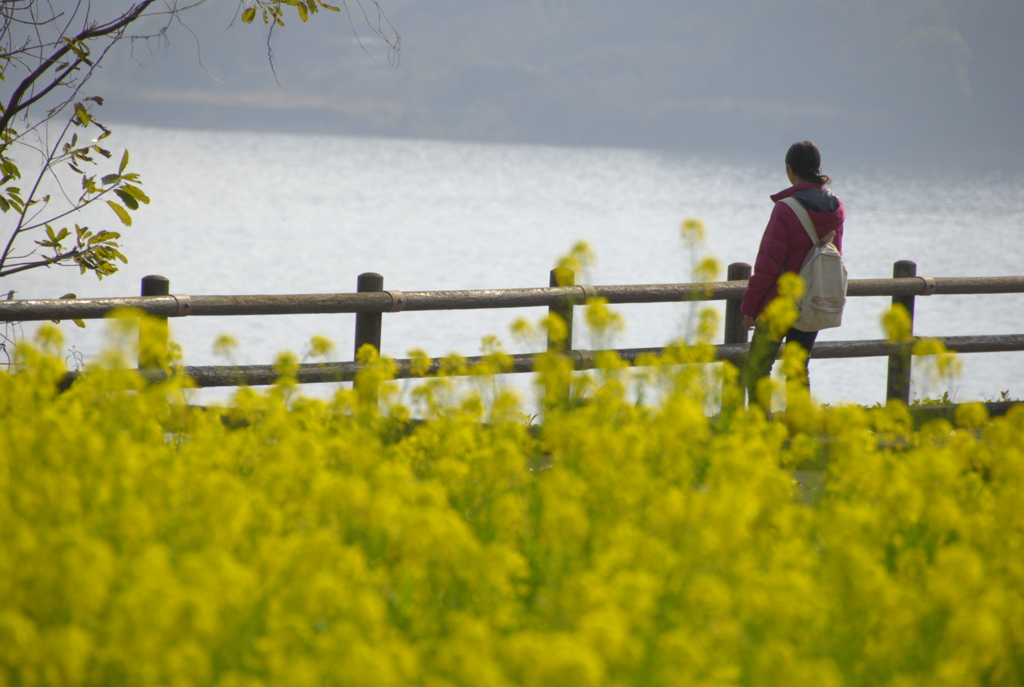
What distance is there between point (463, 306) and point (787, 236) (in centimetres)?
168

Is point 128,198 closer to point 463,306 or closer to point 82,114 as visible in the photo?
point 82,114

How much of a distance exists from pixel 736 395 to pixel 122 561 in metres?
2.44

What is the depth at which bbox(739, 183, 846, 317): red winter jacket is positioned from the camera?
490cm

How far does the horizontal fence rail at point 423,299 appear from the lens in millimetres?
4602

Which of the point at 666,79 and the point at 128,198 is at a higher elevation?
the point at 666,79

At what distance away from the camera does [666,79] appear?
163m

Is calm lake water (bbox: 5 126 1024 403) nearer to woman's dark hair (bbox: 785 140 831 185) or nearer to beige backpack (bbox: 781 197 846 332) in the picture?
beige backpack (bbox: 781 197 846 332)

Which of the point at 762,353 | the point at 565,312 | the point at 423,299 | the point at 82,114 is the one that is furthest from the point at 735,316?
the point at 82,114

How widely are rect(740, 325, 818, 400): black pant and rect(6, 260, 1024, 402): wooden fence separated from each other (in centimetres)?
38

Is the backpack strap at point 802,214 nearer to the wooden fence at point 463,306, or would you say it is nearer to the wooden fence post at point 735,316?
the wooden fence at point 463,306

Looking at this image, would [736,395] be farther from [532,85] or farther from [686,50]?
[686,50]

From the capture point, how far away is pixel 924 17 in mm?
163750

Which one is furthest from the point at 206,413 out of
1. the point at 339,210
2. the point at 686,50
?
the point at 686,50

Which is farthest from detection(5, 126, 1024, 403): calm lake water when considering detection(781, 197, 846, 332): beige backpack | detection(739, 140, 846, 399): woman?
detection(781, 197, 846, 332): beige backpack
